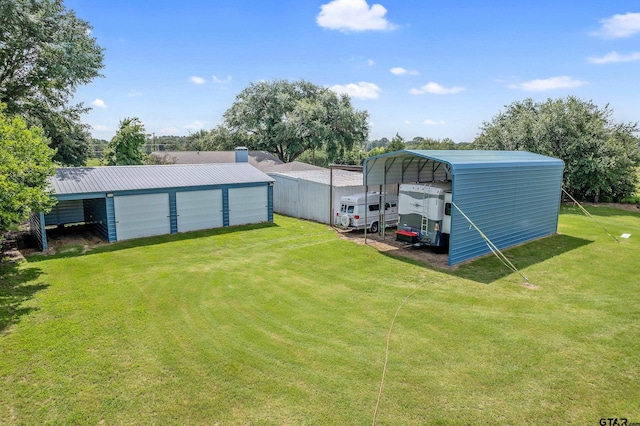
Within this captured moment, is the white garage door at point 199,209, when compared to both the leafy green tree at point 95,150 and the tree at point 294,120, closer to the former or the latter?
the leafy green tree at point 95,150

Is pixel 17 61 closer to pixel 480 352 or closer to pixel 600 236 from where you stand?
pixel 480 352

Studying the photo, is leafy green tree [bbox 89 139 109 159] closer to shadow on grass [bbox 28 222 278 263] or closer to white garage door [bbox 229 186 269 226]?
white garage door [bbox 229 186 269 226]

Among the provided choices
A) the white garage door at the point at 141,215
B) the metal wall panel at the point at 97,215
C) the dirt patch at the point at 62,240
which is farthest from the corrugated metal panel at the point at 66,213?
the white garage door at the point at 141,215

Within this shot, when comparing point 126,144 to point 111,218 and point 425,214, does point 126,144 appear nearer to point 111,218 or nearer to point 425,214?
point 111,218

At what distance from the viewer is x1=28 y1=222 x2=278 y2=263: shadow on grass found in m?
15.3

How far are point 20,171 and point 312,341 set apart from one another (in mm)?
10137

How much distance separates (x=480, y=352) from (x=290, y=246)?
10.1m

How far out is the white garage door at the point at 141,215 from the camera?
58.2 feet

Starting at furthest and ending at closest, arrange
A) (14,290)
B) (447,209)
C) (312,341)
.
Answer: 1. (447,209)
2. (14,290)
3. (312,341)

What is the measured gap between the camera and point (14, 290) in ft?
37.6

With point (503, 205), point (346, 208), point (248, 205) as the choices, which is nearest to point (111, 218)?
point (248, 205)

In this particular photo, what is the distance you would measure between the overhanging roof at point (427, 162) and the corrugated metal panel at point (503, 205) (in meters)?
0.27

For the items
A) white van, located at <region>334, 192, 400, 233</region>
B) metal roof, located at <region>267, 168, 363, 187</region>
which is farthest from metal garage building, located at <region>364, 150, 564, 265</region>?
metal roof, located at <region>267, 168, 363, 187</region>

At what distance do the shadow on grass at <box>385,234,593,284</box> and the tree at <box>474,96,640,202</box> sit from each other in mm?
13929
